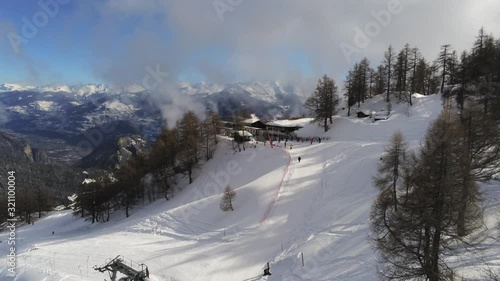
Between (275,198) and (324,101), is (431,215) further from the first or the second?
(324,101)

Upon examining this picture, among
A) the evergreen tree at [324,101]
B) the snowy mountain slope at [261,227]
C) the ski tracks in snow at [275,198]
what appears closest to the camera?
the snowy mountain slope at [261,227]

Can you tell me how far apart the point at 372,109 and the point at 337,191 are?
41.1m

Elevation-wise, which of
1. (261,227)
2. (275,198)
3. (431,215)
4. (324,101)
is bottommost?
(261,227)

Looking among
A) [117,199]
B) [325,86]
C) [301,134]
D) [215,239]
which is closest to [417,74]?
[325,86]

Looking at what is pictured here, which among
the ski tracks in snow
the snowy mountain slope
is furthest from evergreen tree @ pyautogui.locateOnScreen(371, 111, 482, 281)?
the ski tracks in snow

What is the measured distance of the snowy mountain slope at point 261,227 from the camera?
2797 cm

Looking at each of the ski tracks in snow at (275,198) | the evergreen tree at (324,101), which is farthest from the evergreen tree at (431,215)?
the evergreen tree at (324,101)

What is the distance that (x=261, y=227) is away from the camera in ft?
123

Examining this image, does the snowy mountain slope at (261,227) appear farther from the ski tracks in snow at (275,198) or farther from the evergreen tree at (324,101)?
the evergreen tree at (324,101)

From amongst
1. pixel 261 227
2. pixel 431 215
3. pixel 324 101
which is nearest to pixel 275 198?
pixel 261 227

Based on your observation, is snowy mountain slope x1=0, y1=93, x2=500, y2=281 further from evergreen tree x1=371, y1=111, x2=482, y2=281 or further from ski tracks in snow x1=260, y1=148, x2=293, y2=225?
evergreen tree x1=371, y1=111, x2=482, y2=281

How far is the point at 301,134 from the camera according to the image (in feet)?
243

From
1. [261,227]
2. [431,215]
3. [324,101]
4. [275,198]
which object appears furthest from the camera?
[324,101]

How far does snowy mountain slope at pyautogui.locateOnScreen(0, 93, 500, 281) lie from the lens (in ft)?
91.8
